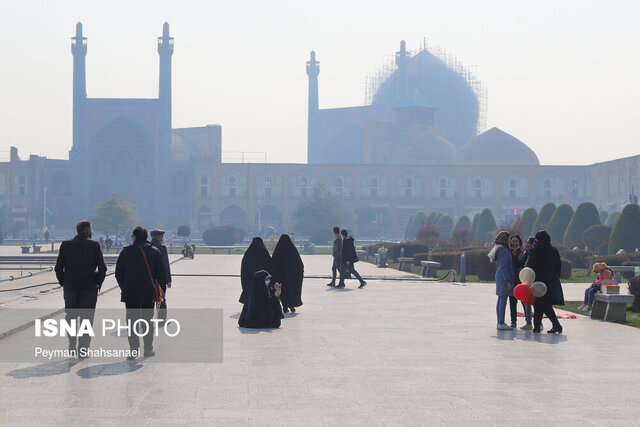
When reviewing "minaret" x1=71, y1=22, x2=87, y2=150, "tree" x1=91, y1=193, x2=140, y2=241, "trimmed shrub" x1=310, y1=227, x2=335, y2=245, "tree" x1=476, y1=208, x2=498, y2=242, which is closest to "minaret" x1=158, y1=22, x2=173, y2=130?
"minaret" x1=71, y1=22, x2=87, y2=150

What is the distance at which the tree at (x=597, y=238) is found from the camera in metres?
31.3

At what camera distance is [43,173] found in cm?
7756

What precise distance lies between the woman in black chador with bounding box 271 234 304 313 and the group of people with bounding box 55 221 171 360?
13.6 ft

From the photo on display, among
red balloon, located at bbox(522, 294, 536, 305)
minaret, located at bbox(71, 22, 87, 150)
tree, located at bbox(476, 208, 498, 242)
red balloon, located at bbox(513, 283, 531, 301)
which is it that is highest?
minaret, located at bbox(71, 22, 87, 150)

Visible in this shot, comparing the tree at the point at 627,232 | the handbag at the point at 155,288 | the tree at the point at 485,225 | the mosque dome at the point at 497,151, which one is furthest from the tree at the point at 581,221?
the mosque dome at the point at 497,151

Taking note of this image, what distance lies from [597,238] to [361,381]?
26137mm

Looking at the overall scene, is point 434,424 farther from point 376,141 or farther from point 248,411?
point 376,141

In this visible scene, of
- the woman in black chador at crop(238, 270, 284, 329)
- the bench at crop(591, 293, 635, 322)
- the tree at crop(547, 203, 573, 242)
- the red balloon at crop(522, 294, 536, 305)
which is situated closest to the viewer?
the red balloon at crop(522, 294, 536, 305)

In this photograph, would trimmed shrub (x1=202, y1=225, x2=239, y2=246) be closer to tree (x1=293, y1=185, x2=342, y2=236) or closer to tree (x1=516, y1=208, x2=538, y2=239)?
tree (x1=293, y1=185, x2=342, y2=236)

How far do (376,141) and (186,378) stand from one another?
8240cm

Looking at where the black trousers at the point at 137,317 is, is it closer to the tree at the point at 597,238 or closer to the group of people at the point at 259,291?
the group of people at the point at 259,291

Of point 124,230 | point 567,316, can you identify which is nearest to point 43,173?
point 124,230

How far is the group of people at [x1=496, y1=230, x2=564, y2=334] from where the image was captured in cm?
1027

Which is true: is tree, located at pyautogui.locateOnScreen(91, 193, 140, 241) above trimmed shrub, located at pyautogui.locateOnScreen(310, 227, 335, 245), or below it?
above
